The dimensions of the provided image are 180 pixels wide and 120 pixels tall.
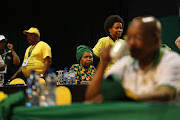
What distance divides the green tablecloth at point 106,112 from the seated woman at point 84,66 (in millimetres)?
2659

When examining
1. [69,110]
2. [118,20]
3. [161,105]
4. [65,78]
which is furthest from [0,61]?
[161,105]

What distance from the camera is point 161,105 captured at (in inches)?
39.3

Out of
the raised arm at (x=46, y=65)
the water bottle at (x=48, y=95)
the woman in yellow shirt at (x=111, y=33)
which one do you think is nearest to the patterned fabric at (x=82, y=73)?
the woman in yellow shirt at (x=111, y=33)

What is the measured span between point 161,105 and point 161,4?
5208 millimetres

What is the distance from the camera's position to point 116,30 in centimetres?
402

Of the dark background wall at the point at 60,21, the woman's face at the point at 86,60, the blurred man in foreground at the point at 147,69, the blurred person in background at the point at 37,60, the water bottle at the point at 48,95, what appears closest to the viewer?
the blurred man in foreground at the point at 147,69

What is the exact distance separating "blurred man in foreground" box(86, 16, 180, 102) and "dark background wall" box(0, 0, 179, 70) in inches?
198

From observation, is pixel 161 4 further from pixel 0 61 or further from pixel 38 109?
pixel 38 109

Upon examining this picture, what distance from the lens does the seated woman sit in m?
4.09

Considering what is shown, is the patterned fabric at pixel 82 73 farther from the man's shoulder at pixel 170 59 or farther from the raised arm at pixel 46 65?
the man's shoulder at pixel 170 59

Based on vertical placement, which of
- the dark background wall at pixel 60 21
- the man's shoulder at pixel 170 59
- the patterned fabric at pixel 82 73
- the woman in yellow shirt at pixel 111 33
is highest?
the dark background wall at pixel 60 21

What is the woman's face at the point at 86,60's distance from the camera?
13.7 feet

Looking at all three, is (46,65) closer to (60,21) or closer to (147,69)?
(147,69)

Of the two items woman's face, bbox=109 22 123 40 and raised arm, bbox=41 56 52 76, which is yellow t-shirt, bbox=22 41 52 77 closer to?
raised arm, bbox=41 56 52 76
